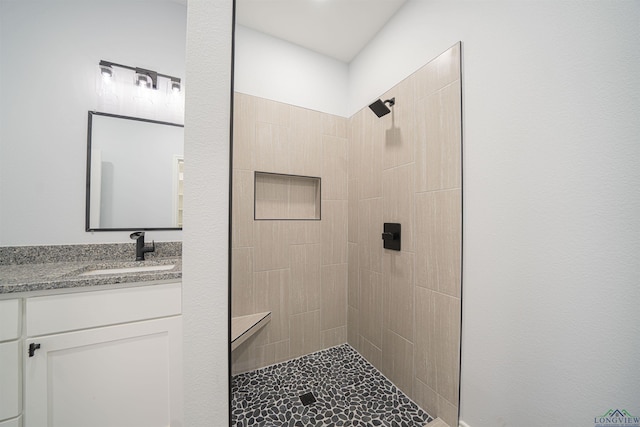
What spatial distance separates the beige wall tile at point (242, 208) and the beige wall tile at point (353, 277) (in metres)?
0.89

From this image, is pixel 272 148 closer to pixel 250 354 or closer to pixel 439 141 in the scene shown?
pixel 439 141

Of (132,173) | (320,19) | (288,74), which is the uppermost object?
(320,19)

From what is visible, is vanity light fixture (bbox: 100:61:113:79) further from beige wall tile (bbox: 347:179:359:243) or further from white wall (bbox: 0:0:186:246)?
beige wall tile (bbox: 347:179:359:243)

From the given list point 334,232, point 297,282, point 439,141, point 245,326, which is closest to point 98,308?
point 245,326

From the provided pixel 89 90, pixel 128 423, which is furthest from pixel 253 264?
pixel 89 90

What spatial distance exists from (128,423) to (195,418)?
2.89ft

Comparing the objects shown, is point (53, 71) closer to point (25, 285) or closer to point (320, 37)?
point (25, 285)

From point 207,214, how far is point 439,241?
1221mm

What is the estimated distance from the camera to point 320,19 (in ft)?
5.54

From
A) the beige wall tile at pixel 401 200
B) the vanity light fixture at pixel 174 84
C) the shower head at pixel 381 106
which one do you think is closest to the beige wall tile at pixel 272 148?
the vanity light fixture at pixel 174 84

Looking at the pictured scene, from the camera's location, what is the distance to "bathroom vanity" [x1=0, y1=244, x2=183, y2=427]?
0.90 meters

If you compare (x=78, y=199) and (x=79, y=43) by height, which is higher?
(x=79, y=43)

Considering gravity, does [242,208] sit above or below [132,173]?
below

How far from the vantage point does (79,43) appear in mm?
1386
